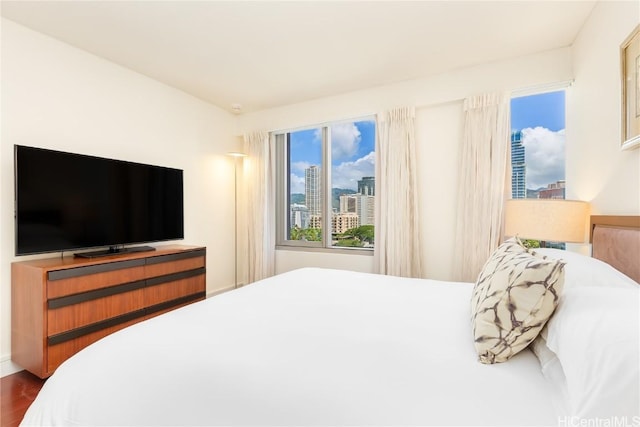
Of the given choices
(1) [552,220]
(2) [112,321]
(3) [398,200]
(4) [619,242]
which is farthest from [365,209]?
(2) [112,321]

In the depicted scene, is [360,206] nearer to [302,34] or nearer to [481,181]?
[481,181]

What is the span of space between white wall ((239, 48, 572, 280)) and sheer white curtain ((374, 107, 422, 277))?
102mm

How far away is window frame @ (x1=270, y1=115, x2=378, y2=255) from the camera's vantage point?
3795 millimetres

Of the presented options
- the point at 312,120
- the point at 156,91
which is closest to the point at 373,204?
the point at 312,120

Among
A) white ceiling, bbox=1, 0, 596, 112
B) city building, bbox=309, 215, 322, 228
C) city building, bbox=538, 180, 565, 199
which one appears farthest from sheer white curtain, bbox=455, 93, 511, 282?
city building, bbox=309, 215, 322, 228

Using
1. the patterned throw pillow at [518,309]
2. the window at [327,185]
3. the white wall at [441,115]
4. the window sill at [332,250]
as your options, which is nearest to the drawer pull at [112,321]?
the window sill at [332,250]

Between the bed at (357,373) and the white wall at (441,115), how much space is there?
5.86 feet

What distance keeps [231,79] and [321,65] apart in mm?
988

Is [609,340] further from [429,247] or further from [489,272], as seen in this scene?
[429,247]

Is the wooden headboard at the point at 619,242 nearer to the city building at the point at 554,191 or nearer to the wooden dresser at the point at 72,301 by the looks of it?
the city building at the point at 554,191

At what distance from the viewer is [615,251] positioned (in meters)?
1.51

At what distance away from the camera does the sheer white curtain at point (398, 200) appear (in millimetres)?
3146

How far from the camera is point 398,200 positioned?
3197 millimetres

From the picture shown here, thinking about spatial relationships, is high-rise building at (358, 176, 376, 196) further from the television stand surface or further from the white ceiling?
the television stand surface
